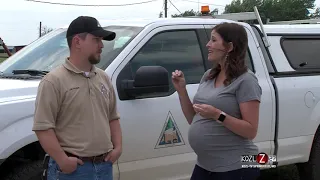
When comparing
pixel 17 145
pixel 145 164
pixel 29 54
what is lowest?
pixel 145 164

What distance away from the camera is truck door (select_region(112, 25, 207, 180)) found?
366 cm

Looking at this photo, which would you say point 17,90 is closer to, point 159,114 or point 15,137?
point 15,137

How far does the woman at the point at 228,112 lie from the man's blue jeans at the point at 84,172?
2.08ft

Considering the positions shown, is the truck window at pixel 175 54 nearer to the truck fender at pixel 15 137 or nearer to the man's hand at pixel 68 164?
the truck fender at pixel 15 137

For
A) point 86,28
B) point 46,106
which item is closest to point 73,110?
point 46,106

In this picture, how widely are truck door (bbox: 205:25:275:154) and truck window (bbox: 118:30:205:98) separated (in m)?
0.24

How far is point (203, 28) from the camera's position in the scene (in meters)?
4.32

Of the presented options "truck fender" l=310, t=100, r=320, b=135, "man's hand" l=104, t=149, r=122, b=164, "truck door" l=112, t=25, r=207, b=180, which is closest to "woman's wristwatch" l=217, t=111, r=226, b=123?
"man's hand" l=104, t=149, r=122, b=164

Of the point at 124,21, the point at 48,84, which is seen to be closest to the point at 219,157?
the point at 48,84

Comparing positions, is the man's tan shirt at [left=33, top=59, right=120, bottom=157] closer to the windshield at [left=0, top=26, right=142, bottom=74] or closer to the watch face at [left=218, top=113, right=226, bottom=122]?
the watch face at [left=218, top=113, right=226, bottom=122]

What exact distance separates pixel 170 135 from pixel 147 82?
0.66m

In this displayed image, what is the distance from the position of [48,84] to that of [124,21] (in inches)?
81.9

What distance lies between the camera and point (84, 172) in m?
2.48

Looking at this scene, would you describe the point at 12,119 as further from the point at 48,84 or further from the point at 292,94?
the point at 292,94
